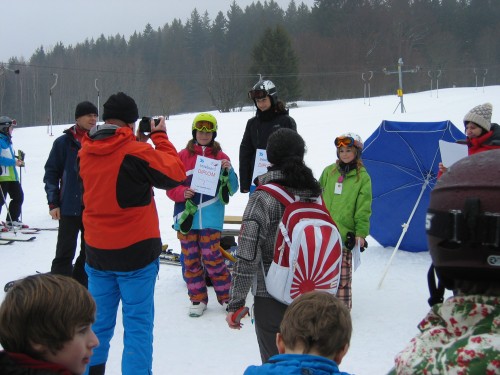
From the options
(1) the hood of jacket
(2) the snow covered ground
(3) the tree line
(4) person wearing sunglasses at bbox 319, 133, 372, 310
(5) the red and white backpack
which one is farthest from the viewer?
(3) the tree line

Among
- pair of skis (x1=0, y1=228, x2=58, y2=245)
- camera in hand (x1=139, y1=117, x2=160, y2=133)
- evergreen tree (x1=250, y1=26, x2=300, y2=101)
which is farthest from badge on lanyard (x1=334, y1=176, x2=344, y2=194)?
evergreen tree (x1=250, y1=26, x2=300, y2=101)

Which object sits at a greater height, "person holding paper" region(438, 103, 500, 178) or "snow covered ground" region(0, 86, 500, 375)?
"person holding paper" region(438, 103, 500, 178)

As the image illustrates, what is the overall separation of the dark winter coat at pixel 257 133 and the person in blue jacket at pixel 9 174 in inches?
189

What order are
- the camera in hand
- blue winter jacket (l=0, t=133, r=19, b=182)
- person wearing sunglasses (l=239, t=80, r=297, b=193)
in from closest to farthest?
the camera in hand < person wearing sunglasses (l=239, t=80, r=297, b=193) < blue winter jacket (l=0, t=133, r=19, b=182)

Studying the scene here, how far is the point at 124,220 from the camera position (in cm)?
325

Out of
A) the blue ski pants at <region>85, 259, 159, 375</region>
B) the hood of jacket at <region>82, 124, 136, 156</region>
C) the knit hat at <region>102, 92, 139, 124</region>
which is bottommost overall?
the blue ski pants at <region>85, 259, 159, 375</region>

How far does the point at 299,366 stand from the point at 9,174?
8285mm

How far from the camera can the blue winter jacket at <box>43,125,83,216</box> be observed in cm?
496

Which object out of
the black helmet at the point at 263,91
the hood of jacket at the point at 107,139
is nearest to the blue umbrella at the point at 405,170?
the black helmet at the point at 263,91

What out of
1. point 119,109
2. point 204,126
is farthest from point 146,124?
point 204,126

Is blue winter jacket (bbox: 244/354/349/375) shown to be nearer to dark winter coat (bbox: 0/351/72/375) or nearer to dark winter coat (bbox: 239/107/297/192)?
dark winter coat (bbox: 0/351/72/375)

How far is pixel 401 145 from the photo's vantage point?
6230 millimetres

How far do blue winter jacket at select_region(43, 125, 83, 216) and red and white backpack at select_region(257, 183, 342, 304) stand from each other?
2.76 meters

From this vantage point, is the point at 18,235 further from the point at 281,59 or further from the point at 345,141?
the point at 281,59
